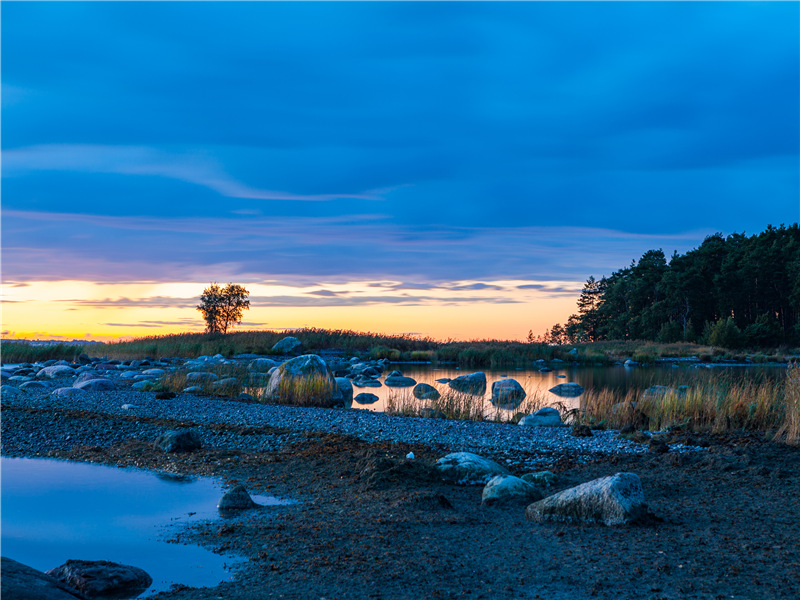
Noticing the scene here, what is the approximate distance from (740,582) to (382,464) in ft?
12.6

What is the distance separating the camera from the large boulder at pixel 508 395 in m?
16.5

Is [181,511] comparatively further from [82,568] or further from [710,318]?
[710,318]

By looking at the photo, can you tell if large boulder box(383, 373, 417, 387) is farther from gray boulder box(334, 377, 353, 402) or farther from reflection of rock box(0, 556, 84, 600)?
reflection of rock box(0, 556, 84, 600)

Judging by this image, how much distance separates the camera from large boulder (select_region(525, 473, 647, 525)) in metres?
5.41

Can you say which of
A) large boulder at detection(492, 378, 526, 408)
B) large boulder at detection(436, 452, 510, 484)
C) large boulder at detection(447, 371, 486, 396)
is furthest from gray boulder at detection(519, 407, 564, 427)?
large boulder at detection(447, 371, 486, 396)

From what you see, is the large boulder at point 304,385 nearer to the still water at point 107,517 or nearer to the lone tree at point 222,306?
the still water at point 107,517

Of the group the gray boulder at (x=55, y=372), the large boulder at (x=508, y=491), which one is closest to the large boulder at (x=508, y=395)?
the large boulder at (x=508, y=491)

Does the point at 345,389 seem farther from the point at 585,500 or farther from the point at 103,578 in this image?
the point at 103,578

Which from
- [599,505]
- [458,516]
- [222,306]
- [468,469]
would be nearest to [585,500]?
[599,505]

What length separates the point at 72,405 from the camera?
46.0 ft

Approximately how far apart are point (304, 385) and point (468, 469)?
29.5 feet

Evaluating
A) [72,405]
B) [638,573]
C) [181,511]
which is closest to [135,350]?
[72,405]

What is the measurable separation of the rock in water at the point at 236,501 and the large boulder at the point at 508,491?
7.77ft

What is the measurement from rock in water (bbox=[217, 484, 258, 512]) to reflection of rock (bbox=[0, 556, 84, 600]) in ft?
7.49
